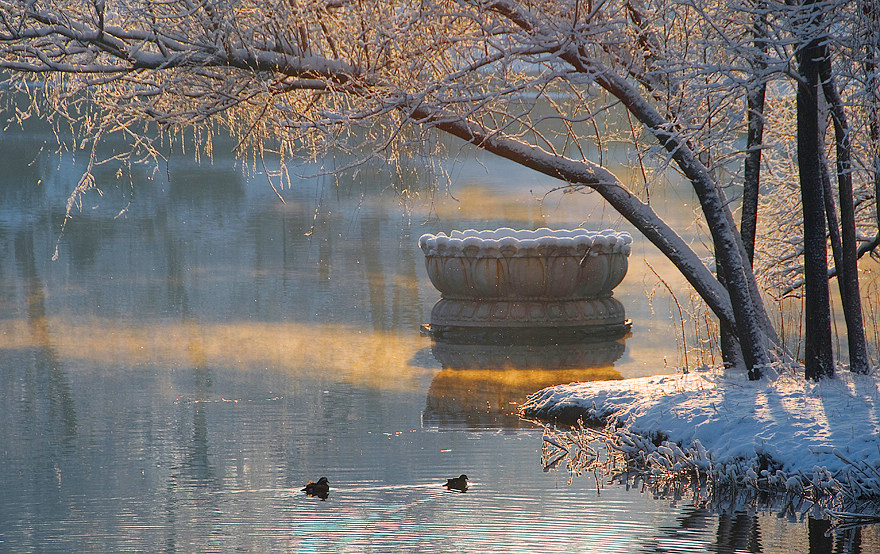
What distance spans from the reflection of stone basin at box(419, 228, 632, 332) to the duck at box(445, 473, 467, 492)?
644 centimetres

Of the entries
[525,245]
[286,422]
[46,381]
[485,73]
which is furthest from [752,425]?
[46,381]

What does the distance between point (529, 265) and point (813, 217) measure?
5428 mm

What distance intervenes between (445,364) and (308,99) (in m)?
3.54

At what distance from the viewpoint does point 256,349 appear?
13.8 m

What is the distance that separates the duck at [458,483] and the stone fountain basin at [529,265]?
644 centimetres

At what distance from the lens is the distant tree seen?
27.2 ft

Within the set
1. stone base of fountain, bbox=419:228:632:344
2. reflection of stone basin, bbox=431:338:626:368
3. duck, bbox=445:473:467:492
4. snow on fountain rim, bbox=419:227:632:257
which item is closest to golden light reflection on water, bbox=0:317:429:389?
reflection of stone basin, bbox=431:338:626:368

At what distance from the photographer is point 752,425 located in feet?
25.6

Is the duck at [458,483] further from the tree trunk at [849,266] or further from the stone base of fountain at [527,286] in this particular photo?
the stone base of fountain at [527,286]

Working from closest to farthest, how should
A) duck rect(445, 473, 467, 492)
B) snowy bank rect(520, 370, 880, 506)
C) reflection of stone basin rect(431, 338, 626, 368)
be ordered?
snowy bank rect(520, 370, 880, 506) < duck rect(445, 473, 467, 492) < reflection of stone basin rect(431, 338, 626, 368)

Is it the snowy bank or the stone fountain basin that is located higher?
the stone fountain basin

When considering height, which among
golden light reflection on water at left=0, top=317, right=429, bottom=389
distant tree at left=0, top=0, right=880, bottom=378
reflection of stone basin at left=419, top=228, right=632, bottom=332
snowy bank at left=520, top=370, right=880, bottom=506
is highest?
distant tree at left=0, top=0, right=880, bottom=378

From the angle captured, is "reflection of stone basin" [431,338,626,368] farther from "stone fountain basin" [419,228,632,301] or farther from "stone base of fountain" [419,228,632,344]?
"stone fountain basin" [419,228,632,301]

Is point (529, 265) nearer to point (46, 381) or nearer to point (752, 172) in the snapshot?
point (752, 172)
